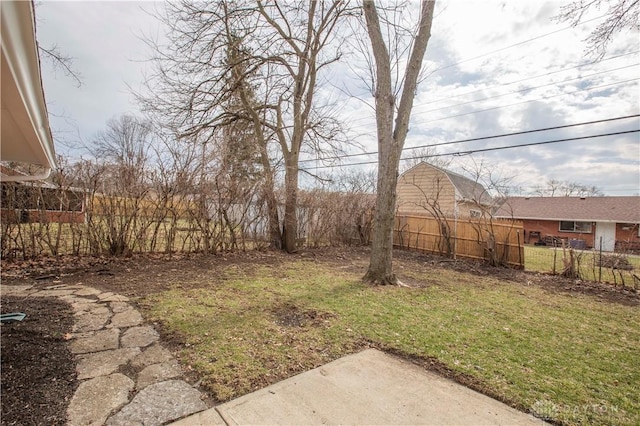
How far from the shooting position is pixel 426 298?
5.12m

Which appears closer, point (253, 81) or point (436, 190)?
point (253, 81)

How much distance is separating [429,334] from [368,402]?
1.62 meters

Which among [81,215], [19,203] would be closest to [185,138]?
[81,215]

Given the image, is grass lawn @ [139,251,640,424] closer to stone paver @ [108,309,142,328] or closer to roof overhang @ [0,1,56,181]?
stone paver @ [108,309,142,328]

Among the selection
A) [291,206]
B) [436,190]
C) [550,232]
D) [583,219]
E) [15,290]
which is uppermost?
[436,190]

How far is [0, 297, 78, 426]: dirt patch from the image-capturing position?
1866 millimetres

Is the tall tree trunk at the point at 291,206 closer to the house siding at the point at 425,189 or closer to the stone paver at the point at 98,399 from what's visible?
the stone paver at the point at 98,399

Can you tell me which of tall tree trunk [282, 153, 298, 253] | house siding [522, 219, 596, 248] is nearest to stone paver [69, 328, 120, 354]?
tall tree trunk [282, 153, 298, 253]

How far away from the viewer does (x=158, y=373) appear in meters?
2.41

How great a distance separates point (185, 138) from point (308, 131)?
3775 mm

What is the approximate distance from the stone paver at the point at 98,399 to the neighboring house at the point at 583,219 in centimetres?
2350

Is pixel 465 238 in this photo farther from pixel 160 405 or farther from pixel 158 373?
pixel 160 405

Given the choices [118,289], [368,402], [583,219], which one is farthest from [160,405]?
[583,219]

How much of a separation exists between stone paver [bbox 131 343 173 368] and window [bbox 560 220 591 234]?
30.1 meters
